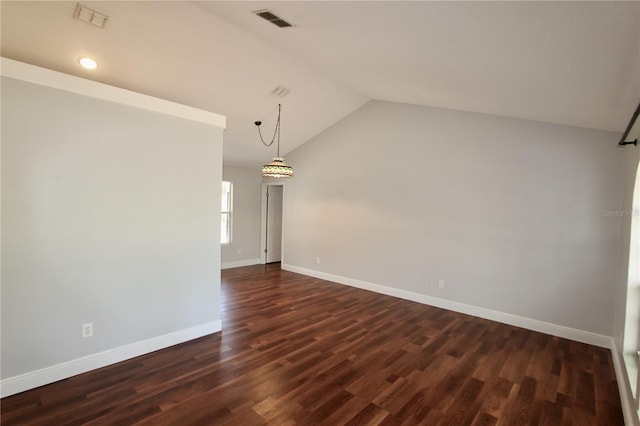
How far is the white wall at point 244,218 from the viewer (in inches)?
292

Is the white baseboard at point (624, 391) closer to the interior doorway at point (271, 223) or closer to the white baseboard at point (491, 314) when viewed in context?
the white baseboard at point (491, 314)

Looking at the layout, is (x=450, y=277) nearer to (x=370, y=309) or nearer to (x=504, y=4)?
(x=370, y=309)

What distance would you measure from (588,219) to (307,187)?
4.82 meters

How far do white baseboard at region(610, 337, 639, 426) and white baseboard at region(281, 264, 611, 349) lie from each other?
383mm

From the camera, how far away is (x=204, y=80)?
12.8 feet

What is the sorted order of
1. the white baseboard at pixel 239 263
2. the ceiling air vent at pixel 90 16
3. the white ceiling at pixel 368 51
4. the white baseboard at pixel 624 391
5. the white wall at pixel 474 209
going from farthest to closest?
the white baseboard at pixel 239 263 → the white wall at pixel 474 209 → the ceiling air vent at pixel 90 16 → the white baseboard at pixel 624 391 → the white ceiling at pixel 368 51

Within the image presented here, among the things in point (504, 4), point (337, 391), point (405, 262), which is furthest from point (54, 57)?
point (405, 262)

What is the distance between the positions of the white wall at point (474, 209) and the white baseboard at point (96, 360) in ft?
10.8

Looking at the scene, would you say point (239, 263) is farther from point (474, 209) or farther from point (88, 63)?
point (474, 209)

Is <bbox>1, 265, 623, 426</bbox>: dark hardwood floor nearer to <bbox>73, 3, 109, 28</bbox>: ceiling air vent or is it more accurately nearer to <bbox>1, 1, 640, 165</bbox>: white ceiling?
<bbox>1, 1, 640, 165</bbox>: white ceiling

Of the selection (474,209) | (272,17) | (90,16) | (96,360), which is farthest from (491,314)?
(90,16)

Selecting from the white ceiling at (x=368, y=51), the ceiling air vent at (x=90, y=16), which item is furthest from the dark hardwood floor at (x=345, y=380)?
the ceiling air vent at (x=90, y=16)

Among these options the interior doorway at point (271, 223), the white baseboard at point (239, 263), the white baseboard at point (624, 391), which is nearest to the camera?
the white baseboard at point (624, 391)

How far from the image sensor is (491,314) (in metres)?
4.39
